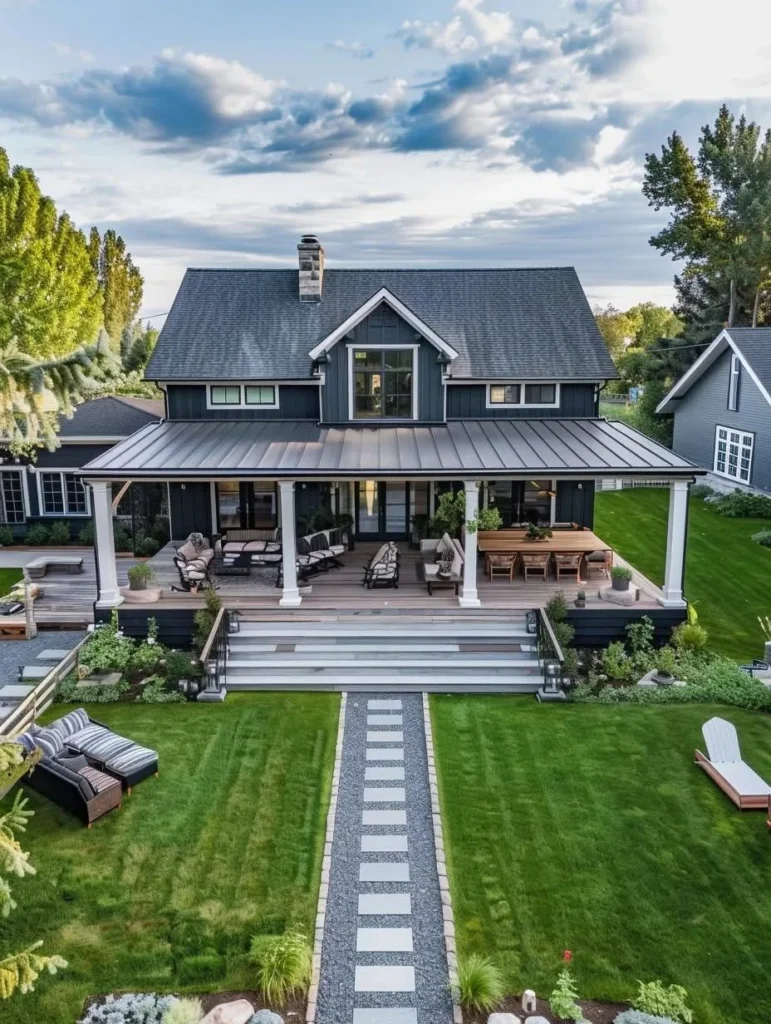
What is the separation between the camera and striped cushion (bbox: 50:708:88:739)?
459 inches

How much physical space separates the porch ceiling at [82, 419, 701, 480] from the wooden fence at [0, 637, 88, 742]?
3796 mm

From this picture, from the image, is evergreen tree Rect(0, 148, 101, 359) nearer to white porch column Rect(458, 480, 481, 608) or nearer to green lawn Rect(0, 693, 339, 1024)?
white porch column Rect(458, 480, 481, 608)

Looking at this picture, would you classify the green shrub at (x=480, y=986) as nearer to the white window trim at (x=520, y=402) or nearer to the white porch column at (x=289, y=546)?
the white porch column at (x=289, y=546)

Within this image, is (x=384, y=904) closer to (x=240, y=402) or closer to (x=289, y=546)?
(x=289, y=546)

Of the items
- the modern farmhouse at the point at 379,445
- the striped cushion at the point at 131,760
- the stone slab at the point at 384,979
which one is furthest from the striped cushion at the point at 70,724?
the stone slab at the point at 384,979

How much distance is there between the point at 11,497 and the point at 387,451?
1382 centimetres

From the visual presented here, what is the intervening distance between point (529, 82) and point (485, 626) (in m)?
16.7

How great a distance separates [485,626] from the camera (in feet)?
52.1

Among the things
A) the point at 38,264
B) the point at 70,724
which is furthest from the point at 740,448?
the point at 38,264

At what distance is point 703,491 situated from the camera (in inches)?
1310

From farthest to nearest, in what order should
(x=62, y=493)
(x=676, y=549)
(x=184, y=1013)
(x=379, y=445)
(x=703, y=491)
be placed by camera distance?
(x=703, y=491) → (x=62, y=493) → (x=379, y=445) → (x=676, y=549) → (x=184, y=1013)

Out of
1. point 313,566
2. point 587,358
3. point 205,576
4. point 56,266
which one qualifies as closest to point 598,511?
point 587,358

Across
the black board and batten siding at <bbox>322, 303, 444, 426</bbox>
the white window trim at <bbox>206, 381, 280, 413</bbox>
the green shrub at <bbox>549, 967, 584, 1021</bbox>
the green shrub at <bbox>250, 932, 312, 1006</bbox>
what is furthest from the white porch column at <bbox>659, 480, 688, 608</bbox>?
the green shrub at <bbox>250, 932, 312, 1006</bbox>

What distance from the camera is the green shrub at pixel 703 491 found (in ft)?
108
